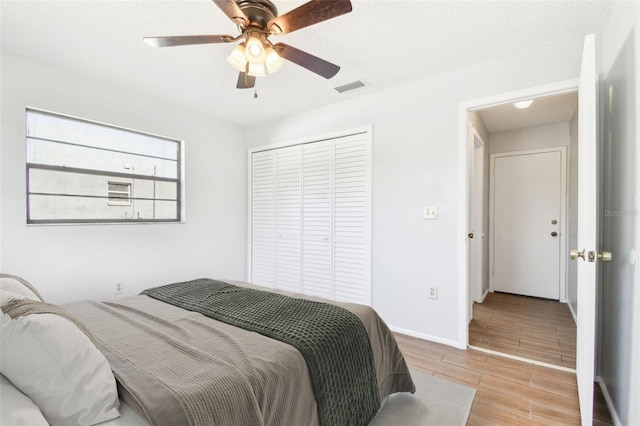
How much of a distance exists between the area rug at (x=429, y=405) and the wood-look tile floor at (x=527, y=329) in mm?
865

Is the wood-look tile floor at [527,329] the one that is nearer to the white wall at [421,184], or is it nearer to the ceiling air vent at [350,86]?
the white wall at [421,184]

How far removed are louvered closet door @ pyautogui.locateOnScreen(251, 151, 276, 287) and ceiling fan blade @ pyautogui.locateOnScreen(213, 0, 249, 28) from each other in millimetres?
2453

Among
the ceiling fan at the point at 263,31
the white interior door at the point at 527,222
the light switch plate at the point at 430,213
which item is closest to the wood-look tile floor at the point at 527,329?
the white interior door at the point at 527,222

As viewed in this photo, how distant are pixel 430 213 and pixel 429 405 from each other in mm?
1570

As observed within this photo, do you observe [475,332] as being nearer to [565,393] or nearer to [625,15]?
[565,393]

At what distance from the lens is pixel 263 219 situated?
414cm

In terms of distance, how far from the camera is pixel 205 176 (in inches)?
150

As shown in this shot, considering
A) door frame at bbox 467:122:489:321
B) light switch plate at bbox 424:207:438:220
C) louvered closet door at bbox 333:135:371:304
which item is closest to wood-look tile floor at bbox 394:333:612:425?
louvered closet door at bbox 333:135:371:304

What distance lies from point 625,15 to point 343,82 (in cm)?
192

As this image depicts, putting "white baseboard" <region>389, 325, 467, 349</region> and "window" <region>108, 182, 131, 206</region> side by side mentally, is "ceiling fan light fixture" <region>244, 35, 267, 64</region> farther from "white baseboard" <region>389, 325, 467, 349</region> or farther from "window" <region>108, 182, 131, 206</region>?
"white baseboard" <region>389, 325, 467, 349</region>

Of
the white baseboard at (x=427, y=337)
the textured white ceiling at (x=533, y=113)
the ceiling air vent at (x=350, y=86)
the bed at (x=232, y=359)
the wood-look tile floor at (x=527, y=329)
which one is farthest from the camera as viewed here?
the textured white ceiling at (x=533, y=113)

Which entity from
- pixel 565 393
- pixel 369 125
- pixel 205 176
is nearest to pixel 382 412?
pixel 565 393

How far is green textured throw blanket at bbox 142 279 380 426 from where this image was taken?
4.36 feet

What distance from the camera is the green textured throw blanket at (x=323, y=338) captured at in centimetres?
133
